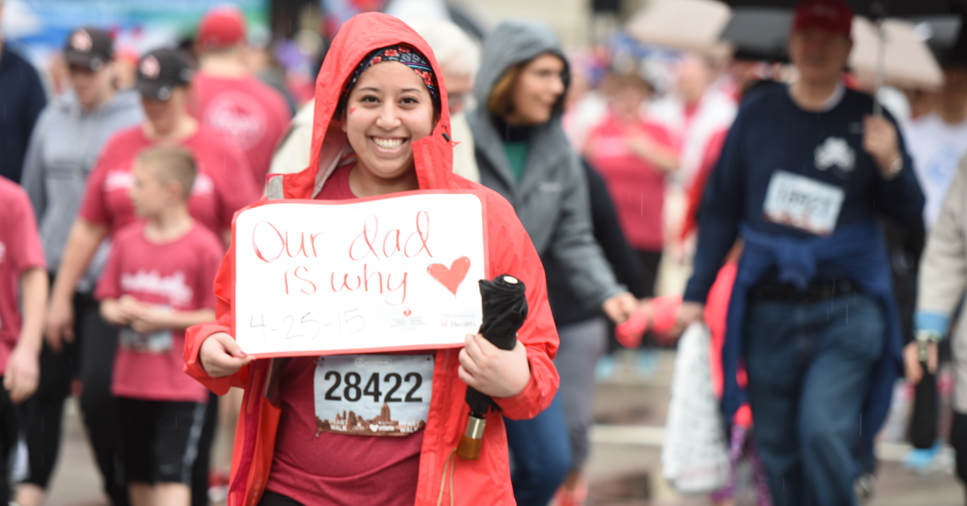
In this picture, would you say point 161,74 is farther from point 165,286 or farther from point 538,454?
point 538,454

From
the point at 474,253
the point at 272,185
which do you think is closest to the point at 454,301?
the point at 474,253

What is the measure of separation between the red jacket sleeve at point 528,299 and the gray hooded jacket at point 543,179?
192 cm

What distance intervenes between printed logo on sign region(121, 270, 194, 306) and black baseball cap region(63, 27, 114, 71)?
148 centimetres

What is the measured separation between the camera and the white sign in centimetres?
267

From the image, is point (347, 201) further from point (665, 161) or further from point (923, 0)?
point (665, 161)

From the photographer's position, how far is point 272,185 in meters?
2.86

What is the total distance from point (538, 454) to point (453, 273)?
2.04 meters

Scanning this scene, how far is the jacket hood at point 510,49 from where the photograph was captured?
4.74 metres

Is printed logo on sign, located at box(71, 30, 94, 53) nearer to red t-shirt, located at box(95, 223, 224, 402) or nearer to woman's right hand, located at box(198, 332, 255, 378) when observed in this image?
red t-shirt, located at box(95, 223, 224, 402)

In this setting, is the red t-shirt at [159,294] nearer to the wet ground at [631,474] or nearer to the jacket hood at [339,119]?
the wet ground at [631,474]

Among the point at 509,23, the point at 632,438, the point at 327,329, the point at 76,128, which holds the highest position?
the point at 509,23

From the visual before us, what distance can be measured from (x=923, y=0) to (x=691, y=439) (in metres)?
2.26

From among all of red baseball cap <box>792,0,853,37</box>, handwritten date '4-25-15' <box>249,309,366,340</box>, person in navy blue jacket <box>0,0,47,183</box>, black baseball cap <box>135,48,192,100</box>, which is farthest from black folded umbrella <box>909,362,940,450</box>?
person in navy blue jacket <box>0,0,47,183</box>

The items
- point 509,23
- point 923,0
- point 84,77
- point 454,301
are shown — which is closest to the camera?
point 454,301
